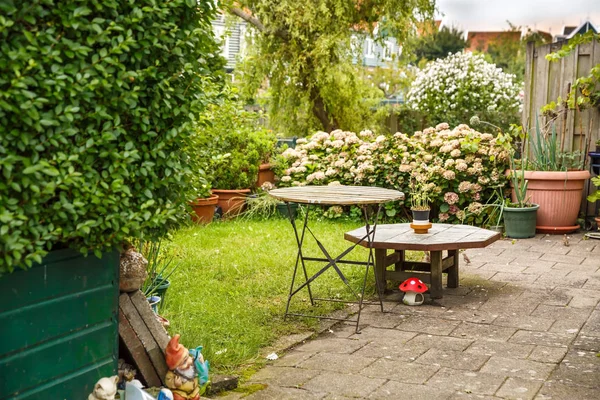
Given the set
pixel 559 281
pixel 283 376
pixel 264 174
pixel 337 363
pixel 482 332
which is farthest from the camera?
pixel 264 174

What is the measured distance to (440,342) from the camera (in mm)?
4613

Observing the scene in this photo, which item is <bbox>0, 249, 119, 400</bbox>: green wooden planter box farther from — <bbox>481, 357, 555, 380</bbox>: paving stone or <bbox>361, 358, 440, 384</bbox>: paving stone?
<bbox>481, 357, 555, 380</bbox>: paving stone

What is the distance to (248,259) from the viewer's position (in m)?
6.99

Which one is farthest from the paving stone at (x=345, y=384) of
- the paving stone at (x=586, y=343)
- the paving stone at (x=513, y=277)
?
the paving stone at (x=513, y=277)

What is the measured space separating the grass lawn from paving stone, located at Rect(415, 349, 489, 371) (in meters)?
0.91

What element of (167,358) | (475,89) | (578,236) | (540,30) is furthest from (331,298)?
(540,30)

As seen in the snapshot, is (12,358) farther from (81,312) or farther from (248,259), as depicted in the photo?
(248,259)

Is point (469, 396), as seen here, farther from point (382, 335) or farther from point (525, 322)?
point (525, 322)

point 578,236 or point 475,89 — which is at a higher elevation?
point 475,89

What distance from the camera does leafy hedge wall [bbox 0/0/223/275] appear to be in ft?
7.98

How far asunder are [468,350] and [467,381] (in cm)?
57

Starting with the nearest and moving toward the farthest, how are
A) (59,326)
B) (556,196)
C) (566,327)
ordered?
(59,326) → (566,327) → (556,196)

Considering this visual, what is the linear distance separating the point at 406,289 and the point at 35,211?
3.48 meters

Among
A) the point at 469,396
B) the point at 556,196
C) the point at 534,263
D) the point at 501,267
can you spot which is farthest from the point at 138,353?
the point at 556,196
